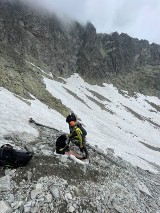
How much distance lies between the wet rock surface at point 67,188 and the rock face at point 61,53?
17.9 metres

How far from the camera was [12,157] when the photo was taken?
14.0 meters

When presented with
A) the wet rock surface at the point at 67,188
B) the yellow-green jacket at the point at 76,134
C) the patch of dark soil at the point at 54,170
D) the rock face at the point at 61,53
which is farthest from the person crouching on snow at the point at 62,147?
the rock face at the point at 61,53

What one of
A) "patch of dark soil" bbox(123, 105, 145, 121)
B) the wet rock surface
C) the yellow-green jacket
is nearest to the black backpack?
the wet rock surface

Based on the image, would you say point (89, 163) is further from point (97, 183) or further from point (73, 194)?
point (73, 194)

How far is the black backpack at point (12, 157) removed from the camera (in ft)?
45.2

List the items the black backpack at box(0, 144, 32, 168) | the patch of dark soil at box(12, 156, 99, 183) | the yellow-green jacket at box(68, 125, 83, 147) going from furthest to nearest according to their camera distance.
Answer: the yellow-green jacket at box(68, 125, 83, 147) < the patch of dark soil at box(12, 156, 99, 183) < the black backpack at box(0, 144, 32, 168)

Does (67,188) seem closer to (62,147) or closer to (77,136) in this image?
(62,147)

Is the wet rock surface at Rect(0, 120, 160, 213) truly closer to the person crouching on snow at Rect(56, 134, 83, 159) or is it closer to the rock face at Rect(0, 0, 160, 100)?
the person crouching on snow at Rect(56, 134, 83, 159)

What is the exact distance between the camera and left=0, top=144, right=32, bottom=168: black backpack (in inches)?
543

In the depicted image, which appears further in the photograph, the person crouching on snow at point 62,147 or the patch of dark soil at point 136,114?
the patch of dark soil at point 136,114

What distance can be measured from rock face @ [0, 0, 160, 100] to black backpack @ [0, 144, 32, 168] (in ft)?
61.5

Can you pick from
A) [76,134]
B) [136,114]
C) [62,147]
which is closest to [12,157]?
[62,147]

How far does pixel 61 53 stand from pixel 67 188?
84730 millimetres

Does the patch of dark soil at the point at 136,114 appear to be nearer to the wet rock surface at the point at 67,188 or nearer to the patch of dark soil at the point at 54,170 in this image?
the wet rock surface at the point at 67,188
